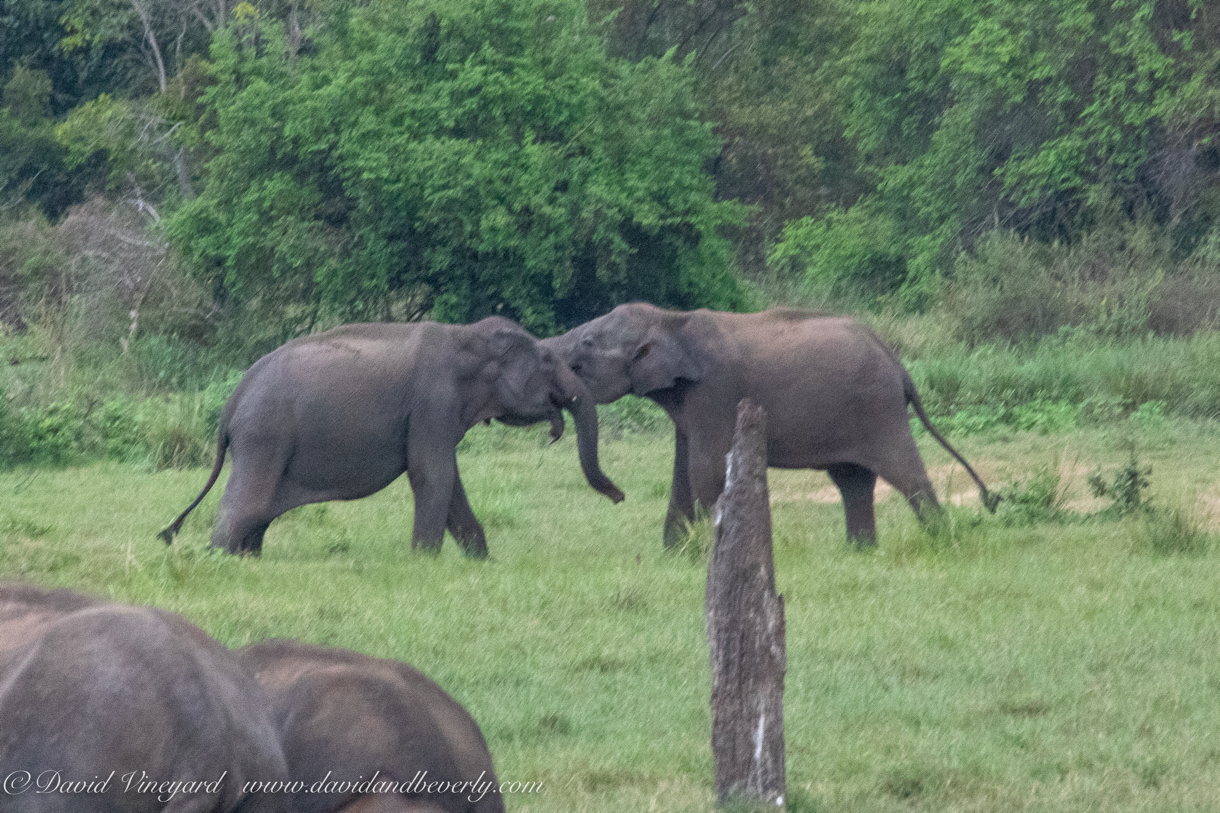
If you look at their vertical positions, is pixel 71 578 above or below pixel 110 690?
below

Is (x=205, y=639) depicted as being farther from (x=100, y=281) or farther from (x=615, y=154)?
(x=100, y=281)

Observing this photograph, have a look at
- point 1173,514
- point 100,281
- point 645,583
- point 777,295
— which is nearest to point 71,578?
point 645,583

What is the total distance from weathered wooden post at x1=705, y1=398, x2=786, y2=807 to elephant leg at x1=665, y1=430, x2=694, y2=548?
5030 mm

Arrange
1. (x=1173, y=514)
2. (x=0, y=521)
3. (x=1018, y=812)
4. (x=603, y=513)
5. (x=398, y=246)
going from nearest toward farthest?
1. (x=1018, y=812)
2. (x=1173, y=514)
3. (x=0, y=521)
4. (x=603, y=513)
5. (x=398, y=246)

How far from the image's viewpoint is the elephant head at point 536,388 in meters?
9.83

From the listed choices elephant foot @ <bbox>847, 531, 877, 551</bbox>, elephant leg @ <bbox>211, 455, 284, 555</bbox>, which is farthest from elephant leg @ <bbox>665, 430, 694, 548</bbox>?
elephant leg @ <bbox>211, 455, 284, 555</bbox>

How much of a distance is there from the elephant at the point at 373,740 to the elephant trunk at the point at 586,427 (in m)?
5.61

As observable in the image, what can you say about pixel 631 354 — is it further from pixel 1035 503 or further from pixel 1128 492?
pixel 1128 492

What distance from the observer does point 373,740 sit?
3.86 meters

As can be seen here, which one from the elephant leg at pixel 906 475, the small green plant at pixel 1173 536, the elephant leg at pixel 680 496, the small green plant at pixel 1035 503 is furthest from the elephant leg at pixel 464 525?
the small green plant at pixel 1173 536

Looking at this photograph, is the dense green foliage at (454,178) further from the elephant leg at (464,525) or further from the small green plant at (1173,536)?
the small green plant at (1173,536)

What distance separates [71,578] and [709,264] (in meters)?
13.1

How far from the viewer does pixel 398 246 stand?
19.2m

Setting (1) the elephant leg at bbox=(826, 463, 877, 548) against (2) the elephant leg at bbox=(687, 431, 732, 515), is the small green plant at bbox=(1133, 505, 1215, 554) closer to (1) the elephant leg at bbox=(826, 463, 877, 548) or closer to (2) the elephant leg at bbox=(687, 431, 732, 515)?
(1) the elephant leg at bbox=(826, 463, 877, 548)
